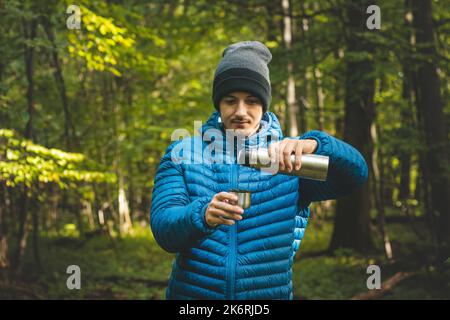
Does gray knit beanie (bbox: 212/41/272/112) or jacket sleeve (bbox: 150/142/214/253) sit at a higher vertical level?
gray knit beanie (bbox: 212/41/272/112)

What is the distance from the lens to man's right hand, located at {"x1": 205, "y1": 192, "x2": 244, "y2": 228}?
158 cm

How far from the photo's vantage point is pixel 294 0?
1025 cm

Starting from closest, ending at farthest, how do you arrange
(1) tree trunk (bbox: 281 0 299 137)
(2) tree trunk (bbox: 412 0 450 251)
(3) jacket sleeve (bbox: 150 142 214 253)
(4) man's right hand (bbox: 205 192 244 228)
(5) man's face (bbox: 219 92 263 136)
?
(4) man's right hand (bbox: 205 192 244 228) → (3) jacket sleeve (bbox: 150 142 214 253) → (5) man's face (bbox: 219 92 263 136) → (2) tree trunk (bbox: 412 0 450 251) → (1) tree trunk (bbox: 281 0 299 137)

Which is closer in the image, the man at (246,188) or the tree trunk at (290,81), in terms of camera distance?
the man at (246,188)

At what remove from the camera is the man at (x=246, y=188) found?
1.91 metres

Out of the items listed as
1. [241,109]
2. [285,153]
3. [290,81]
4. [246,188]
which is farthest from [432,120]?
[285,153]

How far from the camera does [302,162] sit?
1793mm

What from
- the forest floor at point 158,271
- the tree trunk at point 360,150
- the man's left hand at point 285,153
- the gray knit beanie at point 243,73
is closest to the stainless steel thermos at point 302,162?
the man's left hand at point 285,153

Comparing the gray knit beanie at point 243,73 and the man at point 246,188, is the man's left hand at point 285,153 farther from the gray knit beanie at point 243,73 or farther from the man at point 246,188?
the gray knit beanie at point 243,73

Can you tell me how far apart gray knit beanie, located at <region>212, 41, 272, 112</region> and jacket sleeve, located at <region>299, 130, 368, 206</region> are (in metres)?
0.31

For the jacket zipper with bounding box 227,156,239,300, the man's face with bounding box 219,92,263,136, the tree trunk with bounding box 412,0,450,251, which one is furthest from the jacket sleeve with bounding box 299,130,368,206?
the tree trunk with bounding box 412,0,450,251

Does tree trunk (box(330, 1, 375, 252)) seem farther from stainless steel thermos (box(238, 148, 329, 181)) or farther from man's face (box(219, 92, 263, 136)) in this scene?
stainless steel thermos (box(238, 148, 329, 181))

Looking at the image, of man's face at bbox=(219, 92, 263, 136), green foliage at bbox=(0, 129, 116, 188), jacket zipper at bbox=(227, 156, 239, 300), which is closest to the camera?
jacket zipper at bbox=(227, 156, 239, 300)

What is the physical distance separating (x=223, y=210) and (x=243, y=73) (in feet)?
2.50
